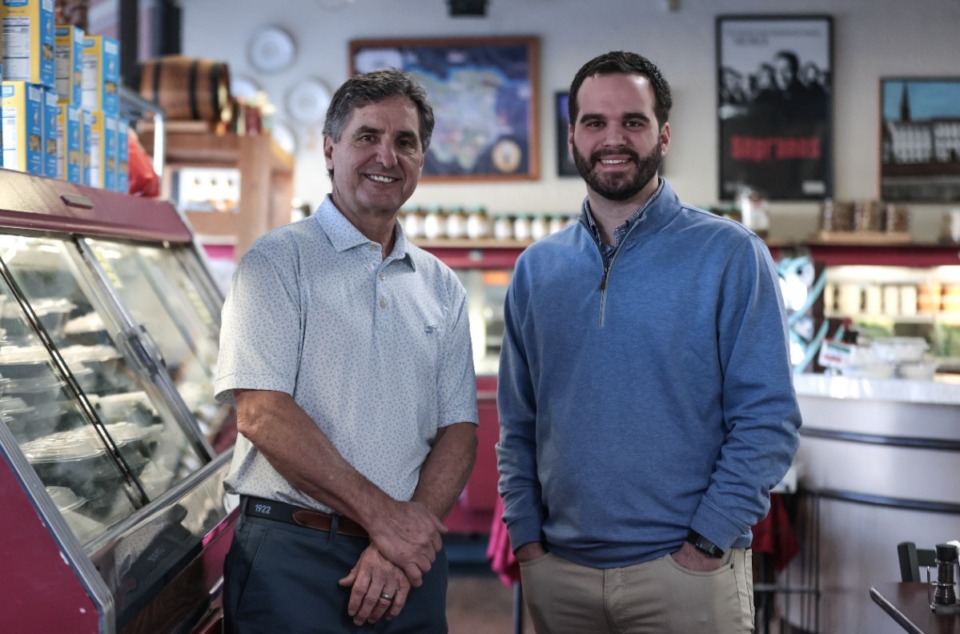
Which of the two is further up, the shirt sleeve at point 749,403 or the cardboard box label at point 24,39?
the cardboard box label at point 24,39

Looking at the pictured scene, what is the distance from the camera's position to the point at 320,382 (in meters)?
1.86

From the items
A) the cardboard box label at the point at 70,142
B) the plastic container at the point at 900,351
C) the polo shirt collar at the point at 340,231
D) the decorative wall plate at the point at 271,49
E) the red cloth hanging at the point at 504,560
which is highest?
the decorative wall plate at the point at 271,49

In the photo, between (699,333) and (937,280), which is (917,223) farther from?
(699,333)

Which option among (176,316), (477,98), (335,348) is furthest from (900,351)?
(477,98)

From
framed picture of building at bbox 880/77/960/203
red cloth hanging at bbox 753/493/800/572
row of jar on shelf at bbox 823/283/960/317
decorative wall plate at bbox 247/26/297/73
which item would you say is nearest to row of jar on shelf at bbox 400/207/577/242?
decorative wall plate at bbox 247/26/297/73

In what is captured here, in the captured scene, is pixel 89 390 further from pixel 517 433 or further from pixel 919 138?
pixel 919 138

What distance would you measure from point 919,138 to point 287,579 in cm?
737

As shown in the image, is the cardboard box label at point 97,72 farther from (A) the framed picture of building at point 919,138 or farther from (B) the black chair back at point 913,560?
(A) the framed picture of building at point 919,138

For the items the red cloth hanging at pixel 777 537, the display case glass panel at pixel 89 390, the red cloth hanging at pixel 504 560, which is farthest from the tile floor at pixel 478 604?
the display case glass panel at pixel 89 390

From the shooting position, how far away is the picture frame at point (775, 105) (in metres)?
7.80

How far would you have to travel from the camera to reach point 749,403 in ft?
6.29

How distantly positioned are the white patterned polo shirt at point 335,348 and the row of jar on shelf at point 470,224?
509 cm

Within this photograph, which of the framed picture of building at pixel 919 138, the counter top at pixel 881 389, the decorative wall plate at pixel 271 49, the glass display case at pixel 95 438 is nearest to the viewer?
the glass display case at pixel 95 438

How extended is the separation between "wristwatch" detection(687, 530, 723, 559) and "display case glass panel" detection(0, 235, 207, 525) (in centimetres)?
112
